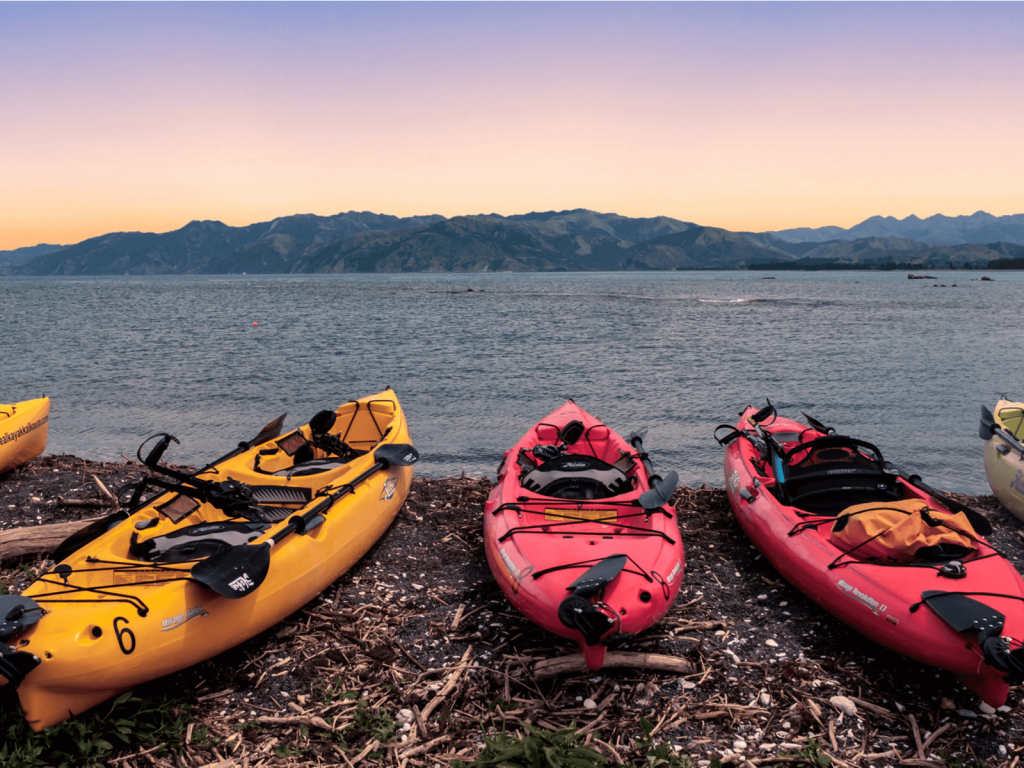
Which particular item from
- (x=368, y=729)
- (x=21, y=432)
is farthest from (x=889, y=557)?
(x=21, y=432)

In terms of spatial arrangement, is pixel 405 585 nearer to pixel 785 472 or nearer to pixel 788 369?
pixel 785 472

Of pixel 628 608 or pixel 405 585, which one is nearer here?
pixel 628 608

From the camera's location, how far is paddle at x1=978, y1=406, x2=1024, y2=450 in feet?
30.3

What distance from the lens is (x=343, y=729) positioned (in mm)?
4777

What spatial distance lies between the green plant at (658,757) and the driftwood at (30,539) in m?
7.09

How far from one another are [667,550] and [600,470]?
5.67ft

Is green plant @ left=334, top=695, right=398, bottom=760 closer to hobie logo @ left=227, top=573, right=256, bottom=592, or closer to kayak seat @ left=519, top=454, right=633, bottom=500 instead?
hobie logo @ left=227, top=573, right=256, bottom=592

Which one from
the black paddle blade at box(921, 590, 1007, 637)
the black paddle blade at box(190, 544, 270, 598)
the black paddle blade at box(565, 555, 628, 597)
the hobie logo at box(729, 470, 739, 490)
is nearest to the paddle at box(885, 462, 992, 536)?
the black paddle blade at box(921, 590, 1007, 637)

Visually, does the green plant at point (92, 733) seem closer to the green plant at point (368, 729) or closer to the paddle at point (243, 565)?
the paddle at point (243, 565)

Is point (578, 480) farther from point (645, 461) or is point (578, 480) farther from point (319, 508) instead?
point (319, 508)

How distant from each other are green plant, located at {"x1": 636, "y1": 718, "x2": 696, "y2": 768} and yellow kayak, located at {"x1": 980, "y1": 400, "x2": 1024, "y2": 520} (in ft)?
25.3

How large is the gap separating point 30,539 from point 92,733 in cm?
387

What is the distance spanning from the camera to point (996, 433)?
31.8ft

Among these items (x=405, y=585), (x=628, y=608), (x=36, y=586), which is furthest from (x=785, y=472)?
(x=36, y=586)
